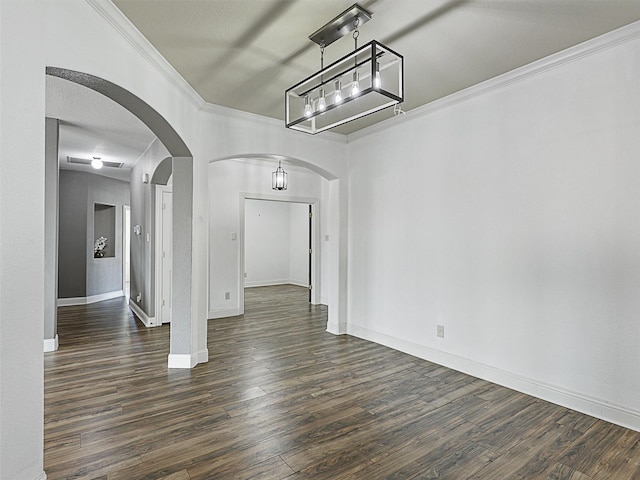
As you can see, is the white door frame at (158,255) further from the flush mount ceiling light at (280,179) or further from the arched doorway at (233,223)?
the flush mount ceiling light at (280,179)

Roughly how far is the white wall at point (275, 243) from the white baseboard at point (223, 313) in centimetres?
347

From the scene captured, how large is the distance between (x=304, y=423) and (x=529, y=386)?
1938 millimetres

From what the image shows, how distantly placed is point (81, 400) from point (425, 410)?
276 centimetres

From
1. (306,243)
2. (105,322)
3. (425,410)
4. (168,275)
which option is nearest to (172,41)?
(425,410)

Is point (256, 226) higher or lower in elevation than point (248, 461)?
higher

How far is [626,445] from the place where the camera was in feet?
7.39

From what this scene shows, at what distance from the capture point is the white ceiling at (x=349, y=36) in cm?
221

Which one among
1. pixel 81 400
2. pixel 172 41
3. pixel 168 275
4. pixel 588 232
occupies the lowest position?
pixel 81 400

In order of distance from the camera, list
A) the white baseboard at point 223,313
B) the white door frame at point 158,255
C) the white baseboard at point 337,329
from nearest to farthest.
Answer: the white baseboard at point 337,329 < the white door frame at point 158,255 < the white baseboard at point 223,313

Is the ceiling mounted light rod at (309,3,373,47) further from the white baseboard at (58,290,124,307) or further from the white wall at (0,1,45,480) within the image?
the white baseboard at (58,290,124,307)

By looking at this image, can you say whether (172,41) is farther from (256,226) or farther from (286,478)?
(256,226)

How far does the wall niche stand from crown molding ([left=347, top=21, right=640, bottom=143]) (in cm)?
691

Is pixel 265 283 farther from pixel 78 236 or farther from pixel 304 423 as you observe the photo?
pixel 304 423

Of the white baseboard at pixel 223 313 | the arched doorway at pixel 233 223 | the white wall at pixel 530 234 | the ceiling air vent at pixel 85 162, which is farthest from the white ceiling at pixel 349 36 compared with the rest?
the white baseboard at pixel 223 313
